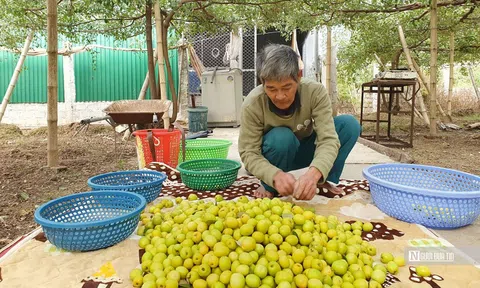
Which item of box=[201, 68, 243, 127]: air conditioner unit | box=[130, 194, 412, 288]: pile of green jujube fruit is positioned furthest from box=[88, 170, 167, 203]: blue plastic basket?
box=[201, 68, 243, 127]: air conditioner unit

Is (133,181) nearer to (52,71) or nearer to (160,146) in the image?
(160,146)

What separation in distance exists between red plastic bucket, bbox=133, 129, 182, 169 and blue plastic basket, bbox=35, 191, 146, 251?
4.62ft

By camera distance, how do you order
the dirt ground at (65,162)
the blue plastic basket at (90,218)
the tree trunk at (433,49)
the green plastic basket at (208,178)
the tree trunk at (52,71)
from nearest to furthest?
1. the blue plastic basket at (90,218)
2. the green plastic basket at (208,178)
3. the dirt ground at (65,162)
4. the tree trunk at (52,71)
5. the tree trunk at (433,49)


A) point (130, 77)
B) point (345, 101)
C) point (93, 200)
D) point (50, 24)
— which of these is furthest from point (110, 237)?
point (345, 101)

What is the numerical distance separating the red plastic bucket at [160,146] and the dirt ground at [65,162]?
94cm

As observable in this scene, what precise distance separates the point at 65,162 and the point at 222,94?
4629 mm

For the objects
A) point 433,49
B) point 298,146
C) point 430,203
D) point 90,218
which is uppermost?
point 433,49

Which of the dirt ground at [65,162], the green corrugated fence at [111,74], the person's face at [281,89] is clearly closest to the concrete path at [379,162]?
the dirt ground at [65,162]

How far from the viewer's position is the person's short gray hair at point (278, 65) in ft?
6.61

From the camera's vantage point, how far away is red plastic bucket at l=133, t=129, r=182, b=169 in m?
3.62

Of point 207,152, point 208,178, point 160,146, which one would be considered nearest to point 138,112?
point 160,146

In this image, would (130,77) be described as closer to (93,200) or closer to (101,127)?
(101,127)

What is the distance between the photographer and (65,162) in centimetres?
550

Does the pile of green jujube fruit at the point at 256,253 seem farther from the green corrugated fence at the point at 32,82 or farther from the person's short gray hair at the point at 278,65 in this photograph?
the green corrugated fence at the point at 32,82
